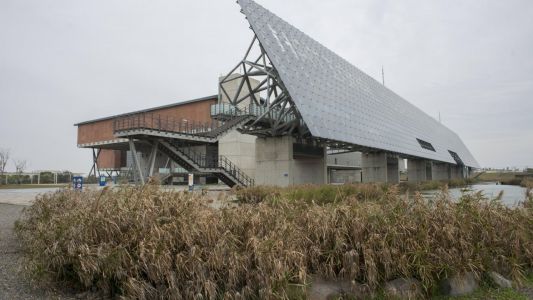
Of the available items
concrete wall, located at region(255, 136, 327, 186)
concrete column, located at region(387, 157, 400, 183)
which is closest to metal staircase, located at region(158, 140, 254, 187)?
concrete wall, located at region(255, 136, 327, 186)

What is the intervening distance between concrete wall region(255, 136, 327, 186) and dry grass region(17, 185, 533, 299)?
2946 cm

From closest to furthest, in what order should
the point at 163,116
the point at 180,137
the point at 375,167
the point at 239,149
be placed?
the point at 180,137 → the point at 375,167 → the point at 239,149 → the point at 163,116

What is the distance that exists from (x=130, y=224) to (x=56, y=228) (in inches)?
55.3

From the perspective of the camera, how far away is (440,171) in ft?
240

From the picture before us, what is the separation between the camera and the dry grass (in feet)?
16.7

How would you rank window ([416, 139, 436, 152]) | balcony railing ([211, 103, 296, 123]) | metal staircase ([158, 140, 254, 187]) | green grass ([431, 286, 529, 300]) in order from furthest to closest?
window ([416, 139, 436, 152]) → balcony railing ([211, 103, 296, 123]) → metal staircase ([158, 140, 254, 187]) → green grass ([431, 286, 529, 300])

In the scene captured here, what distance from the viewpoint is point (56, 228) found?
6.34 m

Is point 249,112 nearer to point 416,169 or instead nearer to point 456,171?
point 416,169

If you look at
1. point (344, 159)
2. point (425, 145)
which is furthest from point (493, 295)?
point (344, 159)

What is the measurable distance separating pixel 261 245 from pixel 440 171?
76142mm

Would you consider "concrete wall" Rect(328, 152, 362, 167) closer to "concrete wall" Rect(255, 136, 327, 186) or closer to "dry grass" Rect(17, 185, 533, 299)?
"concrete wall" Rect(255, 136, 327, 186)

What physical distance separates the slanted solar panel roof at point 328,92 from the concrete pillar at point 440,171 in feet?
50.0

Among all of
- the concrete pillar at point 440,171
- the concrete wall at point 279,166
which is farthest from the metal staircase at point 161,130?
the concrete pillar at point 440,171

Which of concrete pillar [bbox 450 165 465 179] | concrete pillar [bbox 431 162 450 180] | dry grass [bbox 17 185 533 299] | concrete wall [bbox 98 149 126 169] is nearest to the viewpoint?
dry grass [bbox 17 185 533 299]
